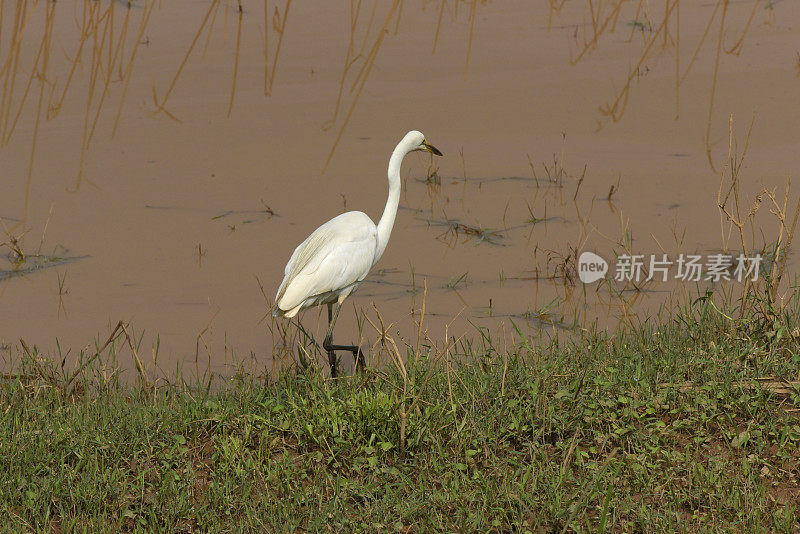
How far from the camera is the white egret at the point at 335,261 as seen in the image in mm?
4328

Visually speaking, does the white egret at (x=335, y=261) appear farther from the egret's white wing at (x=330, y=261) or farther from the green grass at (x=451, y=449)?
the green grass at (x=451, y=449)

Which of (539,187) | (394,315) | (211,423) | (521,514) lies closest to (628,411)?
(521,514)

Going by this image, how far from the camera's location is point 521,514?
277cm

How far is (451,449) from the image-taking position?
3.18m

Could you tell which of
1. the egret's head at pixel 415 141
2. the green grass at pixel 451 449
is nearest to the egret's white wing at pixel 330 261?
the egret's head at pixel 415 141

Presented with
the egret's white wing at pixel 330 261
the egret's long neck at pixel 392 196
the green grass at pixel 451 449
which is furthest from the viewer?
the egret's long neck at pixel 392 196

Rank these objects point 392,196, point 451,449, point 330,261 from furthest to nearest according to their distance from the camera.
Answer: point 392,196 < point 330,261 < point 451,449

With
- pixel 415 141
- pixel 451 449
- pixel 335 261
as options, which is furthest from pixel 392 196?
pixel 451 449

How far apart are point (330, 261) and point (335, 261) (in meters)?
0.02

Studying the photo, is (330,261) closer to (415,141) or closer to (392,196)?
(392,196)

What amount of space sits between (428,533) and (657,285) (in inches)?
119

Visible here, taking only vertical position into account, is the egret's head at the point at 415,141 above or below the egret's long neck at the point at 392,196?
above

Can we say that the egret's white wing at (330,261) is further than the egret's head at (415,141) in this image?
No

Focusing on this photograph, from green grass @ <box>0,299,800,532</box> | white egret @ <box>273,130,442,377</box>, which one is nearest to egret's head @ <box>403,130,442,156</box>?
white egret @ <box>273,130,442,377</box>
